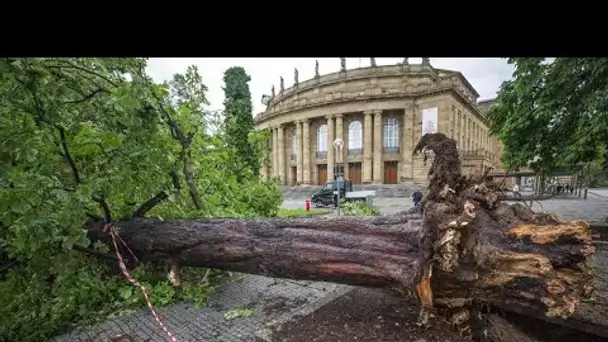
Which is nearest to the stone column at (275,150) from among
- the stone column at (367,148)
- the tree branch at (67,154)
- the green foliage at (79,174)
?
the stone column at (367,148)

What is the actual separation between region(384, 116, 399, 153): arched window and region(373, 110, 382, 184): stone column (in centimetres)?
90

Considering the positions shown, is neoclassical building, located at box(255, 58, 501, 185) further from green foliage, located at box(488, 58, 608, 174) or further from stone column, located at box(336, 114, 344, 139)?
green foliage, located at box(488, 58, 608, 174)

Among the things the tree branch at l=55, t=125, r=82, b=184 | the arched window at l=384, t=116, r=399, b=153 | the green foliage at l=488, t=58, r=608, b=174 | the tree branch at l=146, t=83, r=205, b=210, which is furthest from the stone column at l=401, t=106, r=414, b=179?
the tree branch at l=55, t=125, r=82, b=184

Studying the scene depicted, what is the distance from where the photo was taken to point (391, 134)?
3191 cm

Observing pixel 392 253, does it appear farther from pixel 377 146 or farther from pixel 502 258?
pixel 377 146

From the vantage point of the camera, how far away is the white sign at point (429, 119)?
28828 mm

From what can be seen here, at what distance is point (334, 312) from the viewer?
348 cm

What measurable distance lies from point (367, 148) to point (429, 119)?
674cm

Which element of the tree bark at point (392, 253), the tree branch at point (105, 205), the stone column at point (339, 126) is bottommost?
the tree bark at point (392, 253)

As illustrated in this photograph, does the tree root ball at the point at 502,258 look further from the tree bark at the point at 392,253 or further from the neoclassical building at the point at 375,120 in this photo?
the neoclassical building at the point at 375,120

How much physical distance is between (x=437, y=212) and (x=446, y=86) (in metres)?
29.5

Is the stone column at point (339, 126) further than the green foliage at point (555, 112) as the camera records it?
Yes

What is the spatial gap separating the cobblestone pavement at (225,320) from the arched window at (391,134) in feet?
94.4
